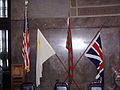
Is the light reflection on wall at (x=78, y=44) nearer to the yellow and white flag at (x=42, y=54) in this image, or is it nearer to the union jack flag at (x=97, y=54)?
the union jack flag at (x=97, y=54)

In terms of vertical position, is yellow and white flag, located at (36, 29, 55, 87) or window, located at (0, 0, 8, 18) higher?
window, located at (0, 0, 8, 18)

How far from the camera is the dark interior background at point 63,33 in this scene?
6.07 m

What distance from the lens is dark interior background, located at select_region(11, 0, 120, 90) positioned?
6.07 metres

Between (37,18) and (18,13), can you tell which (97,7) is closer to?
(37,18)

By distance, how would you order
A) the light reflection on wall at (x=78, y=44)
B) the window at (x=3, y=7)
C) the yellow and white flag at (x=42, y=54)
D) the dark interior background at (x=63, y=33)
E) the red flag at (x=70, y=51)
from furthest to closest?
the window at (x=3, y=7), the light reflection on wall at (x=78, y=44), the dark interior background at (x=63, y=33), the yellow and white flag at (x=42, y=54), the red flag at (x=70, y=51)

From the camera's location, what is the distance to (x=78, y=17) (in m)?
6.21

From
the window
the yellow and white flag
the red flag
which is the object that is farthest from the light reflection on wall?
the window

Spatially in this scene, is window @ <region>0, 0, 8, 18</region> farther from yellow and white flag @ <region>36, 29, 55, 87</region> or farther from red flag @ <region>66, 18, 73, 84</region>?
red flag @ <region>66, 18, 73, 84</region>

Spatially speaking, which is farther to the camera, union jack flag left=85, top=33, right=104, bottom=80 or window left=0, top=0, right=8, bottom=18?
window left=0, top=0, right=8, bottom=18

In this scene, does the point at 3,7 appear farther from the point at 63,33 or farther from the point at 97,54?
the point at 97,54

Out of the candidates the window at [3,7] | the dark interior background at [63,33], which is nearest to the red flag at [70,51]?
the dark interior background at [63,33]

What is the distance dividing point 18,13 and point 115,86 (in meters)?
4.44

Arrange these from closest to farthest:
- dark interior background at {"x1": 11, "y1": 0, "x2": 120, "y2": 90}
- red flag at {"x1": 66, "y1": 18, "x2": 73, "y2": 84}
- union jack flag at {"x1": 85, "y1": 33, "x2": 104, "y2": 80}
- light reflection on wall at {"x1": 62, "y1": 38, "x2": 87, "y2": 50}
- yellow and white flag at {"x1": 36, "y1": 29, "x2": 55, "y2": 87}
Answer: union jack flag at {"x1": 85, "y1": 33, "x2": 104, "y2": 80} < red flag at {"x1": 66, "y1": 18, "x2": 73, "y2": 84} < yellow and white flag at {"x1": 36, "y1": 29, "x2": 55, "y2": 87} < dark interior background at {"x1": 11, "y1": 0, "x2": 120, "y2": 90} < light reflection on wall at {"x1": 62, "y1": 38, "x2": 87, "y2": 50}

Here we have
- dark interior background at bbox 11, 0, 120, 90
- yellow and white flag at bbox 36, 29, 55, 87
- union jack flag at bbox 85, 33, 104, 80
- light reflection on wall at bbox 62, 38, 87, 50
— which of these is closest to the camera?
union jack flag at bbox 85, 33, 104, 80
